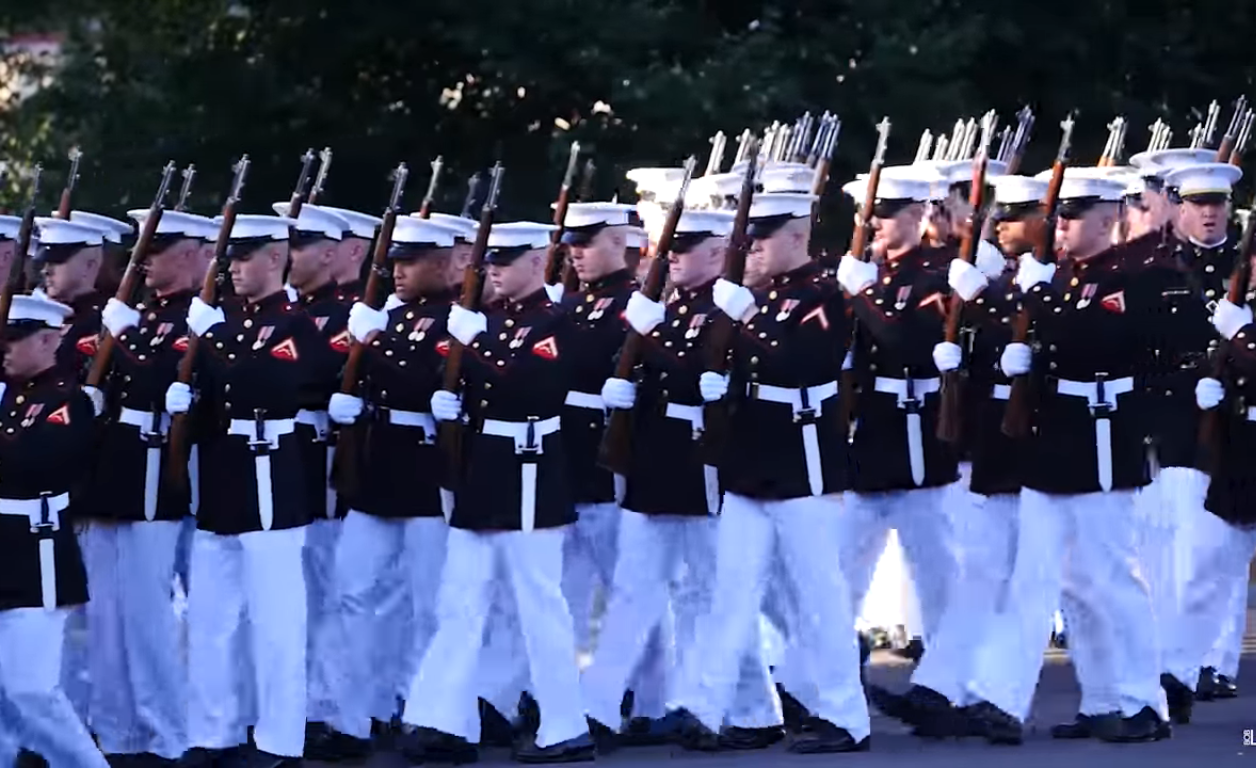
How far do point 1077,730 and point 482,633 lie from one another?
7.13 ft

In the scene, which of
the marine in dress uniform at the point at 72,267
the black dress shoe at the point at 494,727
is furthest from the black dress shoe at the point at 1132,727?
the marine in dress uniform at the point at 72,267

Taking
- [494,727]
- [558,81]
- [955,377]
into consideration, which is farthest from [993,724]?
[558,81]

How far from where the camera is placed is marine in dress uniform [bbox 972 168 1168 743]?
1159cm

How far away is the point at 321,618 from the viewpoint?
39.7 feet

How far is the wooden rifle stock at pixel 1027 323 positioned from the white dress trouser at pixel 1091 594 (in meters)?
0.25

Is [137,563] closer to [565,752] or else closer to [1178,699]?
[565,752]

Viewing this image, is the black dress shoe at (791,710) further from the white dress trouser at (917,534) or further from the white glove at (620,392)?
the white glove at (620,392)

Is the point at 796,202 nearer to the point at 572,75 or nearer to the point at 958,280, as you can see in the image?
the point at 958,280

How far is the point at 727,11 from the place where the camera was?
21.0 m

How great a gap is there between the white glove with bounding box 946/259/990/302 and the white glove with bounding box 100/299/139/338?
116 inches

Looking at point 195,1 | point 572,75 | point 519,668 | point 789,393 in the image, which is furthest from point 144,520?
point 195,1

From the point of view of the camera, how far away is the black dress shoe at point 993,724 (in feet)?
38.4

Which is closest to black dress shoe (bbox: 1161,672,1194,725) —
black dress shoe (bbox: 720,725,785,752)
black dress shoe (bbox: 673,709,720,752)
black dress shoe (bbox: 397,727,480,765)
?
black dress shoe (bbox: 720,725,785,752)

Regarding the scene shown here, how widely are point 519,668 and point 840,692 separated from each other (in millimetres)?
1238
